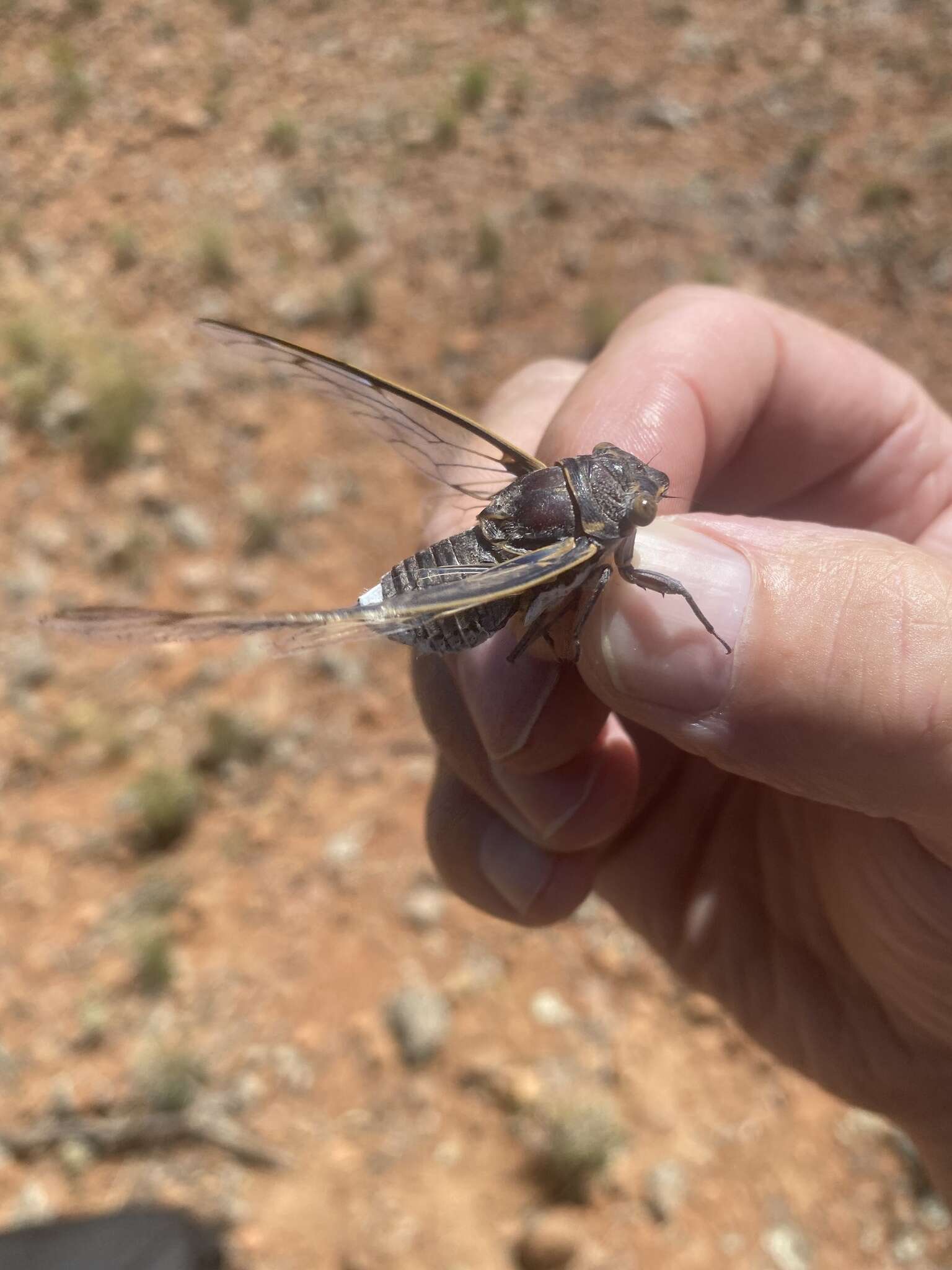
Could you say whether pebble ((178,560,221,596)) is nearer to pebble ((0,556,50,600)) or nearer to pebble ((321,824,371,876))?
pebble ((0,556,50,600))

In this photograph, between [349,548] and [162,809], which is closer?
[162,809]

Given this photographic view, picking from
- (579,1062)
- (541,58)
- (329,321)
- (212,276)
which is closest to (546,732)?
(579,1062)

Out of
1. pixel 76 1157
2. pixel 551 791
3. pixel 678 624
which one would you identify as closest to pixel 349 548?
pixel 551 791

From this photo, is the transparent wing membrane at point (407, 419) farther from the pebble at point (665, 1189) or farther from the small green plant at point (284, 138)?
the small green plant at point (284, 138)

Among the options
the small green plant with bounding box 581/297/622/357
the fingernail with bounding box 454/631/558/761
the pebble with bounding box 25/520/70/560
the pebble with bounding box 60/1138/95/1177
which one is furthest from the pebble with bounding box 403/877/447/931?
the small green plant with bounding box 581/297/622/357

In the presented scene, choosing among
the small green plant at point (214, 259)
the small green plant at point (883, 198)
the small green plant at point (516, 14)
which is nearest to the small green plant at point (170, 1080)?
the small green plant at point (214, 259)

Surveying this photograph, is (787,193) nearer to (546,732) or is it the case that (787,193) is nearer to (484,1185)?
(546,732)

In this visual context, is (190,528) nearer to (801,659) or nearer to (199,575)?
(199,575)
